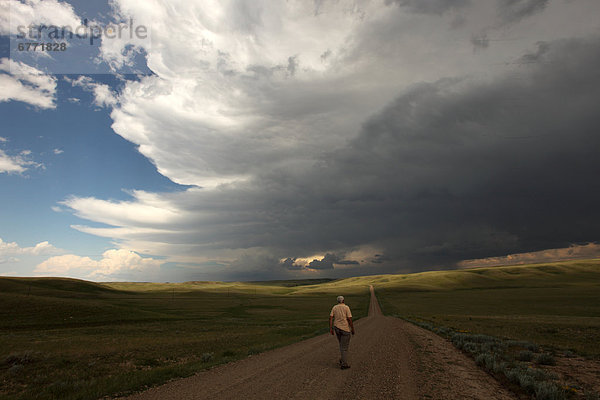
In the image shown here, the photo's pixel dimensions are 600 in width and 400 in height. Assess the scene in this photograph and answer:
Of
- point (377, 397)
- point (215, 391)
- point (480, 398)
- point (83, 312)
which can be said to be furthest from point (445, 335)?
point (83, 312)

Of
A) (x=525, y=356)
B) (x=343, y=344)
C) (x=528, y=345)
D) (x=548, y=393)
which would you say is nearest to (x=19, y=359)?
(x=343, y=344)

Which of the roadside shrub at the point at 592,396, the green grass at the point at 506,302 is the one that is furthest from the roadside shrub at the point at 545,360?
the roadside shrub at the point at 592,396

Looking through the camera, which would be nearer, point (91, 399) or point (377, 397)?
point (377, 397)

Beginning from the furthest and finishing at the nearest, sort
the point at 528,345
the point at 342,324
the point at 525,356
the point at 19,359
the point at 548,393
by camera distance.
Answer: the point at 528,345 < the point at 19,359 < the point at 525,356 < the point at 342,324 < the point at 548,393

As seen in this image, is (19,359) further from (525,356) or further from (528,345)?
(528,345)

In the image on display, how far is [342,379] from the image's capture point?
444 inches

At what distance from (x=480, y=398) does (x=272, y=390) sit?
6.38m

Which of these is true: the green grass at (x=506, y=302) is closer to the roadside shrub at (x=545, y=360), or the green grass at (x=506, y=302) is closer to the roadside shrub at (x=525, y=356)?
the roadside shrub at (x=525, y=356)

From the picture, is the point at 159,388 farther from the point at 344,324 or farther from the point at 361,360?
the point at 361,360

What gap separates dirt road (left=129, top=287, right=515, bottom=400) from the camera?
973cm

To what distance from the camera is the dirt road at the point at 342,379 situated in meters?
9.73

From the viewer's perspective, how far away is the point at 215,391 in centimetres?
1019

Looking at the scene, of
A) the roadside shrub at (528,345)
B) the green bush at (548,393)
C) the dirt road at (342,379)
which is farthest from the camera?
the roadside shrub at (528,345)

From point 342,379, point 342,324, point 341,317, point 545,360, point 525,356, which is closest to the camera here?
point 342,379
